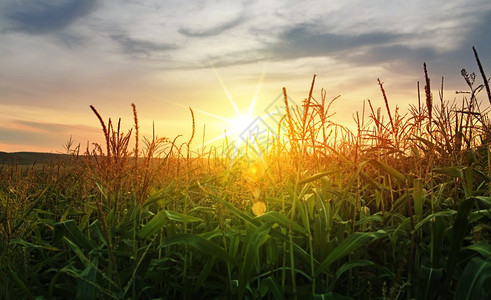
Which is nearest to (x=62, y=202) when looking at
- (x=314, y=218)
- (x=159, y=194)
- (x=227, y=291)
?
(x=159, y=194)

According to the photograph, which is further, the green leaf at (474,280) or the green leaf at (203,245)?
the green leaf at (203,245)

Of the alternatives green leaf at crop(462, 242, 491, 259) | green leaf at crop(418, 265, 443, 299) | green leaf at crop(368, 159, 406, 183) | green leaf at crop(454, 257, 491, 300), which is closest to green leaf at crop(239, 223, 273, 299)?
green leaf at crop(368, 159, 406, 183)

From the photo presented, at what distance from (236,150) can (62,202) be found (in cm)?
227

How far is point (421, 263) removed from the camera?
2.41 metres

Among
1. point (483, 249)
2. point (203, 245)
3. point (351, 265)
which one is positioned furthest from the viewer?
point (203, 245)

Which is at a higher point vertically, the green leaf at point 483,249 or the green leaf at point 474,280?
the green leaf at point 483,249

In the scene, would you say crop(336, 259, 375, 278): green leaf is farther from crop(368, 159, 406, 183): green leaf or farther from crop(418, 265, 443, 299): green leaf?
crop(368, 159, 406, 183): green leaf

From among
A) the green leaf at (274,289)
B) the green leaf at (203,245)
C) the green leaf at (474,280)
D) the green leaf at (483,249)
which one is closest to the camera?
the green leaf at (474,280)

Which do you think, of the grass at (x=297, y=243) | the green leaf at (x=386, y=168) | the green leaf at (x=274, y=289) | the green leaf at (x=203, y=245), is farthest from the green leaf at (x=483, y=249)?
the green leaf at (x=203, y=245)

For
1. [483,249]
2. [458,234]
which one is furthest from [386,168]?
[483,249]

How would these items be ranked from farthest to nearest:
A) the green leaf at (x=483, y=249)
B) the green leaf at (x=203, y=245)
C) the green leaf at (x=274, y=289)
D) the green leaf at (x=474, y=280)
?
the green leaf at (x=203, y=245) → the green leaf at (x=274, y=289) → the green leaf at (x=483, y=249) → the green leaf at (x=474, y=280)

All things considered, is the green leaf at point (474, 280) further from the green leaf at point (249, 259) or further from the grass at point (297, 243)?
the green leaf at point (249, 259)

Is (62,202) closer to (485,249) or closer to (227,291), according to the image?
(227,291)

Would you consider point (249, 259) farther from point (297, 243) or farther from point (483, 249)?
point (483, 249)
